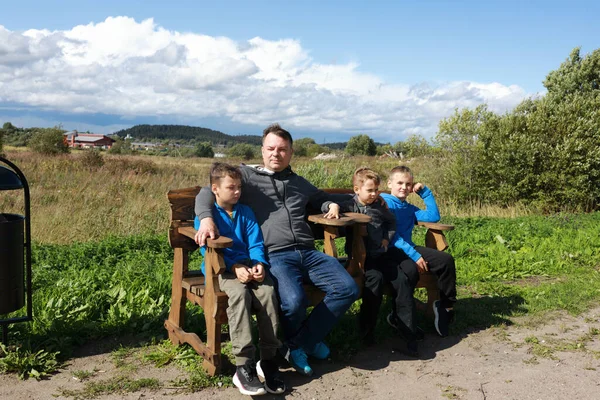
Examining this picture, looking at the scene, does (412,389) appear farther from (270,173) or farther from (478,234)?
(478,234)

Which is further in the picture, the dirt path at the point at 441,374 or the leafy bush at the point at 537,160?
the leafy bush at the point at 537,160

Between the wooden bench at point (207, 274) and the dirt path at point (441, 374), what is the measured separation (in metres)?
0.31

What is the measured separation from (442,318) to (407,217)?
3.04 feet

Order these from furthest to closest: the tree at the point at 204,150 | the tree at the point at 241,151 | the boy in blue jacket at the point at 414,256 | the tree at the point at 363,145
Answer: the tree at the point at 363,145 → the tree at the point at 241,151 → the tree at the point at 204,150 → the boy in blue jacket at the point at 414,256

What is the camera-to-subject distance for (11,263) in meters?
3.73

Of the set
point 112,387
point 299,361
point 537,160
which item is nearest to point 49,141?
point 537,160

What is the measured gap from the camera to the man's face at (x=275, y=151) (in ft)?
13.8

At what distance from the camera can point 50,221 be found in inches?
347

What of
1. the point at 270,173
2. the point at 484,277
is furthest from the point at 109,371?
the point at 484,277

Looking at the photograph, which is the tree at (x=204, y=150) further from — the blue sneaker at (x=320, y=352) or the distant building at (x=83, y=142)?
the blue sneaker at (x=320, y=352)

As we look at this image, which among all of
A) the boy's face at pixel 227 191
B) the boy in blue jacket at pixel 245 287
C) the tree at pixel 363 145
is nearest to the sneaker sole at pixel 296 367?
the boy in blue jacket at pixel 245 287

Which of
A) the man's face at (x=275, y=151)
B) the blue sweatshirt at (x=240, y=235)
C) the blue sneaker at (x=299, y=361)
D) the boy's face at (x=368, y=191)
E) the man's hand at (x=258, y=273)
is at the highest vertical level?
the man's face at (x=275, y=151)

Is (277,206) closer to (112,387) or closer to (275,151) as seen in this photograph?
(275,151)

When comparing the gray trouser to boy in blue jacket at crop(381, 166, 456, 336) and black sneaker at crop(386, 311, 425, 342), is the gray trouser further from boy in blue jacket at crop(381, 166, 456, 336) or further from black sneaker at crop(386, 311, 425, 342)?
boy in blue jacket at crop(381, 166, 456, 336)
